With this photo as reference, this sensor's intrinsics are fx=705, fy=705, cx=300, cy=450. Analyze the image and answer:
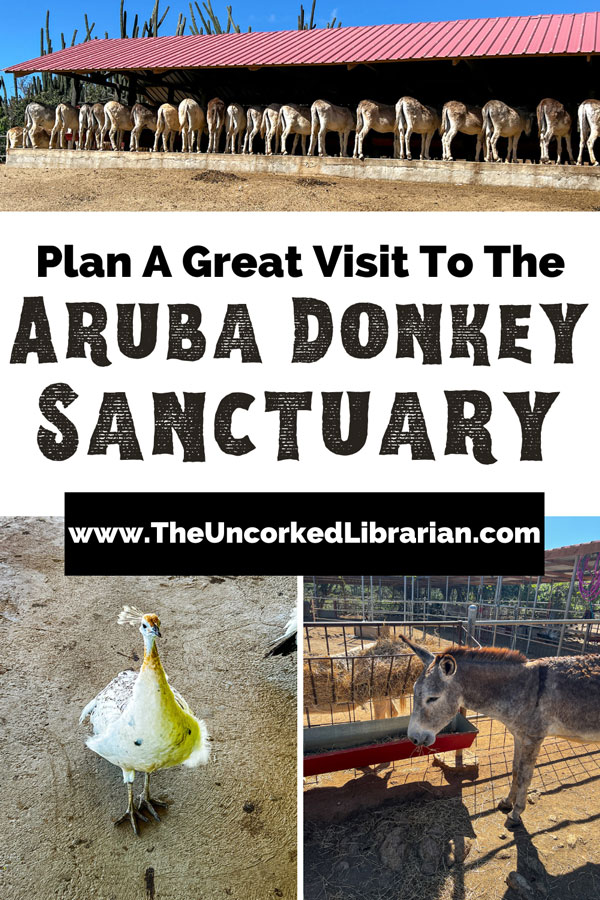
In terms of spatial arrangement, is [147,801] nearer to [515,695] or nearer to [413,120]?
[515,695]

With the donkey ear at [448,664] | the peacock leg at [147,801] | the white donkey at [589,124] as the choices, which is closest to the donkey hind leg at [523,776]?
the donkey ear at [448,664]

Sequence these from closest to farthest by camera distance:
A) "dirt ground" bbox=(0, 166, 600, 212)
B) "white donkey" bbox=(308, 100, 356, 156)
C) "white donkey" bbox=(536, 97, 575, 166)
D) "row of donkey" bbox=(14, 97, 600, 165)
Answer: "dirt ground" bbox=(0, 166, 600, 212) → "white donkey" bbox=(536, 97, 575, 166) → "row of donkey" bbox=(14, 97, 600, 165) → "white donkey" bbox=(308, 100, 356, 156)

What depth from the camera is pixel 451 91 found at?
48.1ft

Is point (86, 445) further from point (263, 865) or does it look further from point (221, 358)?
point (263, 865)

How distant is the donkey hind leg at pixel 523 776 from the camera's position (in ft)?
12.1

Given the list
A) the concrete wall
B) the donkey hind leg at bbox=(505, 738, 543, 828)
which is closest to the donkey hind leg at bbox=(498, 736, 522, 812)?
the donkey hind leg at bbox=(505, 738, 543, 828)

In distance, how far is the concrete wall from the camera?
11.0 m

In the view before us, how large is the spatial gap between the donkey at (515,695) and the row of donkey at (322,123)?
9742mm

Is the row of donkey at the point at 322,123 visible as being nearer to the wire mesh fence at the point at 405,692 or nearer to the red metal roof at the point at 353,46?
the red metal roof at the point at 353,46

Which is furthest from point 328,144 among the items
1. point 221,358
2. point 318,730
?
point 318,730

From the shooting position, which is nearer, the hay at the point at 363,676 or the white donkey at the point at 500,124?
the hay at the point at 363,676

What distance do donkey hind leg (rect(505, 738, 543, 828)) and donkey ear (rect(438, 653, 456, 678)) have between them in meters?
0.57

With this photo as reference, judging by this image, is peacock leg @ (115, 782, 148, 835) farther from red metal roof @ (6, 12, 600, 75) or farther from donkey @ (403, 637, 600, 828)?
red metal roof @ (6, 12, 600, 75)

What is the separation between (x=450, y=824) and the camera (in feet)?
12.0
